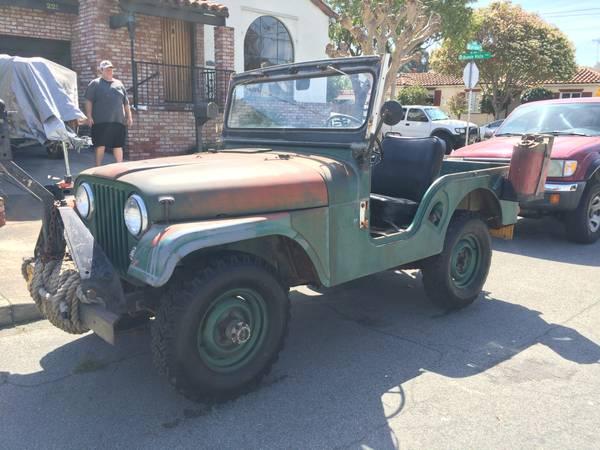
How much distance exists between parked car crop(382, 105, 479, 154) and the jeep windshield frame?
47.4ft

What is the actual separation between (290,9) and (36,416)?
1344 centimetres

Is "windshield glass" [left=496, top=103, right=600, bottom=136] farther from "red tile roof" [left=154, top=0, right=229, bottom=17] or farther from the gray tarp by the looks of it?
"red tile roof" [left=154, top=0, right=229, bottom=17]

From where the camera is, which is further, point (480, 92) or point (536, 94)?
point (536, 94)

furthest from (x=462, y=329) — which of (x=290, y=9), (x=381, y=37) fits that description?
(x=381, y=37)

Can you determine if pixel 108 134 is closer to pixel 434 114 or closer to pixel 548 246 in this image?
pixel 548 246

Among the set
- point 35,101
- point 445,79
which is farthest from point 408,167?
point 445,79

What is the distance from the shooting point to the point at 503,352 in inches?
146

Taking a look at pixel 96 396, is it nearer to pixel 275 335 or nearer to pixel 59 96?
pixel 275 335

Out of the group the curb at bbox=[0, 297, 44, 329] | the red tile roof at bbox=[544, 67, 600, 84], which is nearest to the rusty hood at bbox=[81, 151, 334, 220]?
the curb at bbox=[0, 297, 44, 329]

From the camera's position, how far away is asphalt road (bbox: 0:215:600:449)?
272cm

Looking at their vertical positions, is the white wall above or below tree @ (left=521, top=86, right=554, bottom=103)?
above

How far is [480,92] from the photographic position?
104ft

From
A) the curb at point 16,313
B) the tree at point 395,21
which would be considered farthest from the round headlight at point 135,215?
the tree at point 395,21

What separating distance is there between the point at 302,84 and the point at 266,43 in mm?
11087
